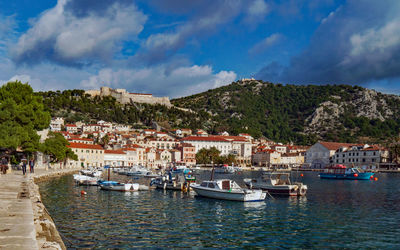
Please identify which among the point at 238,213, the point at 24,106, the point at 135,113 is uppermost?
the point at 135,113

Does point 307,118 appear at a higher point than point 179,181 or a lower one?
higher

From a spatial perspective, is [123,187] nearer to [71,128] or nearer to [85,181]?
[85,181]

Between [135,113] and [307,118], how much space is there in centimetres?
9341

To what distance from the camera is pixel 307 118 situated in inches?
7746

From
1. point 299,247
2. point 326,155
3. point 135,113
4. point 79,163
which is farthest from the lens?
point 135,113

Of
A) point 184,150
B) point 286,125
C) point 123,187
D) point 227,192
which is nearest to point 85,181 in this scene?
point 123,187

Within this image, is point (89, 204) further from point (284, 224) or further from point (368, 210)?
point (368, 210)

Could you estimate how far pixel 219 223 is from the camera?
2038 centimetres

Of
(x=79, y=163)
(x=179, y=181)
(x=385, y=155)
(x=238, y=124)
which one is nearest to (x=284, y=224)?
(x=179, y=181)

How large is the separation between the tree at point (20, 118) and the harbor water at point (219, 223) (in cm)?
1093

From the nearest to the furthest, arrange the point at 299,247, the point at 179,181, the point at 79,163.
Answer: the point at 299,247 < the point at 179,181 < the point at 79,163

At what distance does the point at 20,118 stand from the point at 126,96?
150745mm

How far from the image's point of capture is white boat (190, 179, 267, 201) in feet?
99.2

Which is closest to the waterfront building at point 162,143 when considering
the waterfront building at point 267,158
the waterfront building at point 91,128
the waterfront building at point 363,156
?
the waterfront building at point 91,128
